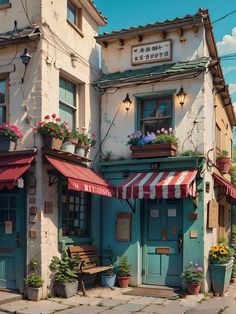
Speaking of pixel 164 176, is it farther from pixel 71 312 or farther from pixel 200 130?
pixel 71 312

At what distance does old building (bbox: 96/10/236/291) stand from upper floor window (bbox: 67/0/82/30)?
0.85 meters

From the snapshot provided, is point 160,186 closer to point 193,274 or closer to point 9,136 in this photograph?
point 193,274

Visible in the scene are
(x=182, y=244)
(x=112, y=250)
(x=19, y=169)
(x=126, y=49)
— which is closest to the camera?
(x=19, y=169)

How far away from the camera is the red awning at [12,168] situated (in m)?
9.04

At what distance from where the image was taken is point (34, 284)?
9.33 metres

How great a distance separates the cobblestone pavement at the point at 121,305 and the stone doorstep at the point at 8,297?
0.32ft

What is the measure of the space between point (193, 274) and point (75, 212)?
11.6 feet

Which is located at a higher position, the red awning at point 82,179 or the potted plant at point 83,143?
the potted plant at point 83,143

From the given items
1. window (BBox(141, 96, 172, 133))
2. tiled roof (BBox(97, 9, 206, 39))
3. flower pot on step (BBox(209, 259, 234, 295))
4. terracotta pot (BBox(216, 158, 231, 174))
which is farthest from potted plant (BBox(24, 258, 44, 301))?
tiled roof (BBox(97, 9, 206, 39))

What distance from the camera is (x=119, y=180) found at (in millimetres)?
11945

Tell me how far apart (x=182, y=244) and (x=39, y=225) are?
388 cm

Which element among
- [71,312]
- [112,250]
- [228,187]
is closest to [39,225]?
[71,312]

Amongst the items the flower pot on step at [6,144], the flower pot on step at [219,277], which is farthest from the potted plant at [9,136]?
the flower pot on step at [219,277]

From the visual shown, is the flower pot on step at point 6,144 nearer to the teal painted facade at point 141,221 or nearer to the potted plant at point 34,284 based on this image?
the potted plant at point 34,284
